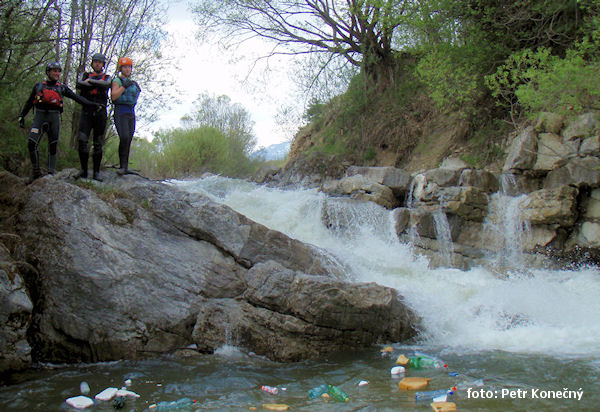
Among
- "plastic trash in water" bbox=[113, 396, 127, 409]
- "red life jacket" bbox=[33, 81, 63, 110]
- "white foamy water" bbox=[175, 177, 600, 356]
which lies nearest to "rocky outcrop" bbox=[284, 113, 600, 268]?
"white foamy water" bbox=[175, 177, 600, 356]

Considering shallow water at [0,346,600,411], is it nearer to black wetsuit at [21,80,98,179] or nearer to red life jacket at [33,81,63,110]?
black wetsuit at [21,80,98,179]

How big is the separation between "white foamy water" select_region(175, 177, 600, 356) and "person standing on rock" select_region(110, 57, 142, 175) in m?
3.92

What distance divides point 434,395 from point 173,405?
7.39 feet

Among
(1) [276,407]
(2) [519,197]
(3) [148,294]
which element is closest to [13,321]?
(3) [148,294]

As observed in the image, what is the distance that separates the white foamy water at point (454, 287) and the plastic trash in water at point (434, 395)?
1.84 m

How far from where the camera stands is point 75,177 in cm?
747

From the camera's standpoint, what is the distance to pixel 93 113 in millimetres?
7520

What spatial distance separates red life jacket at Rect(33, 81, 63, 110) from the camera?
701 centimetres

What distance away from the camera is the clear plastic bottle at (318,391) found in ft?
14.4

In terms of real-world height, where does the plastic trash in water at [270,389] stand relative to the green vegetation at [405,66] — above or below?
below

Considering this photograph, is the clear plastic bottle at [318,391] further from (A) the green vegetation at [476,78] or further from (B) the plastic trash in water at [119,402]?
(A) the green vegetation at [476,78]

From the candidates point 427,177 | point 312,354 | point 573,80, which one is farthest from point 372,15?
point 312,354

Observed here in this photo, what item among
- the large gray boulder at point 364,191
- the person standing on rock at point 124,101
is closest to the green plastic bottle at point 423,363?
the person standing on rock at point 124,101

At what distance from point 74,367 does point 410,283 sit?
5.45 m
